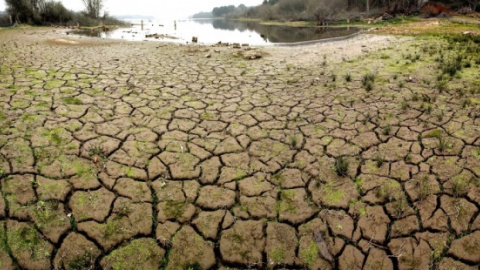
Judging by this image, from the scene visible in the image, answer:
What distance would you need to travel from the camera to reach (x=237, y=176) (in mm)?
3053

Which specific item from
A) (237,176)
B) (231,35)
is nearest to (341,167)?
(237,176)

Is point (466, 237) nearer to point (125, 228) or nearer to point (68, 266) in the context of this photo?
point (125, 228)

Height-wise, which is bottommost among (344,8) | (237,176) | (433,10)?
(237,176)

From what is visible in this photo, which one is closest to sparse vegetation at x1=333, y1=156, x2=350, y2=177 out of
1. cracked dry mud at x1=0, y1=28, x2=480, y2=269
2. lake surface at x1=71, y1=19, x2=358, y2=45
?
cracked dry mud at x1=0, y1=28, x2=480, y2=269

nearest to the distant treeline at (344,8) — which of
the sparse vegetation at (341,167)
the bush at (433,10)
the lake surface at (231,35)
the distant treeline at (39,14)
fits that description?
the bush at (433,10)

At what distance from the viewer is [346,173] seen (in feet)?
10.0

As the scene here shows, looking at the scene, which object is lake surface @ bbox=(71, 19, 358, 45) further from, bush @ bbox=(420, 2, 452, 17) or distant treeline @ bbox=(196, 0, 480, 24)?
bush @ bbox=(420, 2, 452, 17)

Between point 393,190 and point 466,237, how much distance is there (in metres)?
0.67

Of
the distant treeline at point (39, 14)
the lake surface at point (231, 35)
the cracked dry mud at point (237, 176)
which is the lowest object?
the cracked dry mud at point (237, 176)

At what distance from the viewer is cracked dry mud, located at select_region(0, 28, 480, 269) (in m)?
2.26

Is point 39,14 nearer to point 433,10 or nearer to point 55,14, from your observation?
point 55,14

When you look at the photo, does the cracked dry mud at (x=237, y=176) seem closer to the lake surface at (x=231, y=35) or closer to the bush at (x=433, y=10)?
the lake surface at (x=231, y=35)

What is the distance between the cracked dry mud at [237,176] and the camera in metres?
2.26

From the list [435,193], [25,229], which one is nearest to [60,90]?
[25,229]
